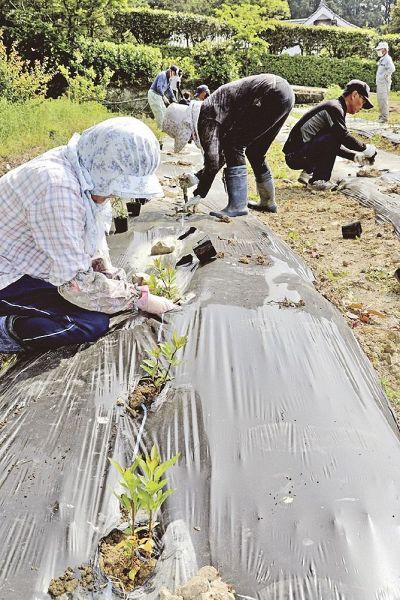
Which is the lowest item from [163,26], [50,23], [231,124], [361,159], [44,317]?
[361,159]

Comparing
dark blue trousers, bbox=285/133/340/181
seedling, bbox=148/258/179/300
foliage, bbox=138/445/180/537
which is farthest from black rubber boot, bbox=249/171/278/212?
foliage, bbox=138/445/180/537

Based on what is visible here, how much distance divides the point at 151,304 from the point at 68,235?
543mm

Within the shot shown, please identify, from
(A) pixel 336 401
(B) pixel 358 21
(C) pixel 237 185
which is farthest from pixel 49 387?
(B) pixel 358 21

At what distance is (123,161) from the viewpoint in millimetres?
1946

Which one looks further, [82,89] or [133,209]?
[82,89]

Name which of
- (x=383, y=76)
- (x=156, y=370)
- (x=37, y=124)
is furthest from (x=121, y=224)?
(x=383, y=76)

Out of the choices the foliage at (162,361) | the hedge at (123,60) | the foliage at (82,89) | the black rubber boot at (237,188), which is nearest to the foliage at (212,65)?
the hedge at (123,60)

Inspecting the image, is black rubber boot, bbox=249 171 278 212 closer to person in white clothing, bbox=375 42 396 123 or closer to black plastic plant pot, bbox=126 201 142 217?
black plastic plant pot, bbox=126 201 142 217

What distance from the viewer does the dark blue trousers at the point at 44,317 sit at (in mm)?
2291

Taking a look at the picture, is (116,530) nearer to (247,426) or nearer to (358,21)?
(247,426)

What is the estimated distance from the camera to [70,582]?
1.26 m

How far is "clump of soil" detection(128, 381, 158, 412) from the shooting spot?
1869 mm

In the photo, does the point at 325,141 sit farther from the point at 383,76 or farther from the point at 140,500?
the point at 383,76

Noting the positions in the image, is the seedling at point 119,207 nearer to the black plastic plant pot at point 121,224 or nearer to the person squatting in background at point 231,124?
the black plastic plant pot at point 121,224
